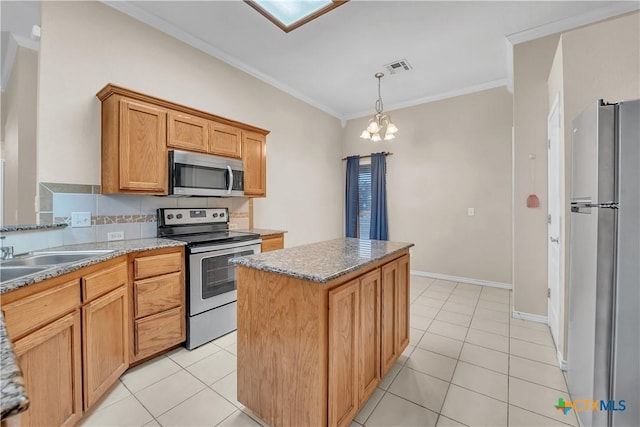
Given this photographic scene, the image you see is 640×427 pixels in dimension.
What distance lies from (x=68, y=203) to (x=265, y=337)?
77.2 inches

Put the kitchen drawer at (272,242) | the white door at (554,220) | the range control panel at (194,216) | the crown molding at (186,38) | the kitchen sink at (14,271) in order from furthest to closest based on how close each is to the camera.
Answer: the kitchen drawer at (272,242), the range control panel at (194,216), the crown molding at (186,38), the white door at (554,220), the kitchen sink at (14,271)

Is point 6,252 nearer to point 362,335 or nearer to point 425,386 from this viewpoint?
point 362,335

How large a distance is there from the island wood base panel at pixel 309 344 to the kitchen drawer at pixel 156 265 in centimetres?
93

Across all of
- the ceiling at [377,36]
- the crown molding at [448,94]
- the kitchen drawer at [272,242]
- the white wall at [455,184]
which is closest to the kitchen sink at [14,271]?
the kitchen drawer at [272,242]

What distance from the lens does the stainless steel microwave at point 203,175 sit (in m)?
2.47

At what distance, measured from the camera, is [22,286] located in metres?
1.21

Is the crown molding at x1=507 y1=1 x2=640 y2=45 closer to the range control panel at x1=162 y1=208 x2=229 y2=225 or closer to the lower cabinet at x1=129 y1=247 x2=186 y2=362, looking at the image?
the range control panel at x1=162 y1=208 x2=229 y2=225

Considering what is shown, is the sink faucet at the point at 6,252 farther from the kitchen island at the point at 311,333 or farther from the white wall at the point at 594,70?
the white wall at the point at 594,70

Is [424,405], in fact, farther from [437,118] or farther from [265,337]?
[437,118]

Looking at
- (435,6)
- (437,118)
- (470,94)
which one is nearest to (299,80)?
(435,6)

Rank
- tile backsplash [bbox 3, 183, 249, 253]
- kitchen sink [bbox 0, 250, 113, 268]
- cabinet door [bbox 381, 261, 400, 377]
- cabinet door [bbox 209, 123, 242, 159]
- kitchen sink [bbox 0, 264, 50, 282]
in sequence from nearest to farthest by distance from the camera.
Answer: kitchen sink [bbox 0, 264, 50, 282], kitchen sink [bbox 0, 250, 113, 268], cabinet door [bbox 381, 261, 400, 377], tile backsplash [bbox 3, 183, 249, 253], cabinet door [bbox 209, 123, 242, 159]

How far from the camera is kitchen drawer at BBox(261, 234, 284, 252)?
9.91 ft

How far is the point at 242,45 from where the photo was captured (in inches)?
122

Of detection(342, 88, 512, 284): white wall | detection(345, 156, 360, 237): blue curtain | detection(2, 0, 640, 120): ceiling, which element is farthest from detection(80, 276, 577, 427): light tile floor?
detection(2, 0, 640, 120): ceiling
